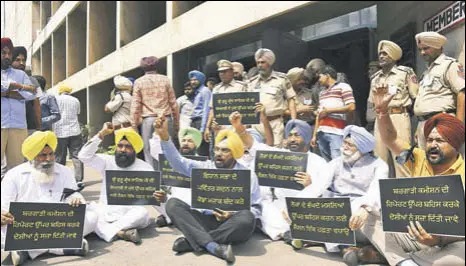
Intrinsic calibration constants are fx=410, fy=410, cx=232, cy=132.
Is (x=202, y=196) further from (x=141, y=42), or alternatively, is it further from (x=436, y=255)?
(x=141, y=42)

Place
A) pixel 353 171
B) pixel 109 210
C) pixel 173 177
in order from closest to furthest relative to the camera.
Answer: pixel 353 171 < pixel 109 210 < pixel 173 177

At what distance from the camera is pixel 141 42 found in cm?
1359

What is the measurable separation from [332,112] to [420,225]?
2.07 m

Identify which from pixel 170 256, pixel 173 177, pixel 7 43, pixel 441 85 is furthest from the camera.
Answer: pixel 173 177

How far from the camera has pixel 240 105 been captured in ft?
15.2

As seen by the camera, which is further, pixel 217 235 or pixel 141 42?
pixel 141 42

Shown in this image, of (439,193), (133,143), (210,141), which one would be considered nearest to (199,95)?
(210,141)

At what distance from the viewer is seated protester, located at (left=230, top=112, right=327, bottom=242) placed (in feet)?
12.1

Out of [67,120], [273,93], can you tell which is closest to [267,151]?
[273,93]

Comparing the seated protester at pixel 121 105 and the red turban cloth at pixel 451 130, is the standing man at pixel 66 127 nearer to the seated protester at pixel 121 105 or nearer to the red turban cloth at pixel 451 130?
the seated protester at pixel 121 105

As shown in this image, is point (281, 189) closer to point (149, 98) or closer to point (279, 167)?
point (279, 167)

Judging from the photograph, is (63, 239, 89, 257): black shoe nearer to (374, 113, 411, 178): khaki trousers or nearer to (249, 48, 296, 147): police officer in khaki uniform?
(249, 48, 296, 147): police officer in khaki uniform

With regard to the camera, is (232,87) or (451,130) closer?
(451,130)

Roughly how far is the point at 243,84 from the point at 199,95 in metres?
0.69
